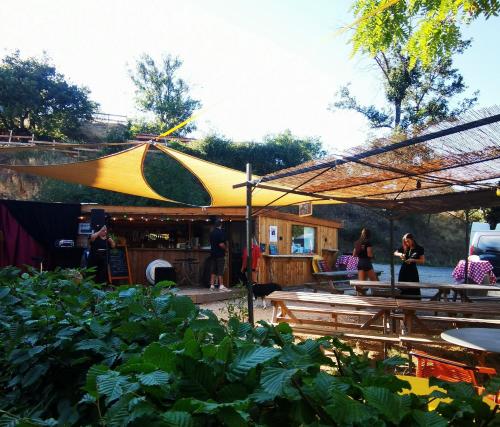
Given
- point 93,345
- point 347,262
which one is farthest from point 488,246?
point 93,345

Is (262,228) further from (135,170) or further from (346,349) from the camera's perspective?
(346,349)

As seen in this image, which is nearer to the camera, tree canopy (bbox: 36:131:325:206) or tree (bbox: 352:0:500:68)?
tree (bbox: 352:0:500:68)

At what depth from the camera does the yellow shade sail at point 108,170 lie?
274 inches

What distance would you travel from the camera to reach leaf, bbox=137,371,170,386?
0.81 m

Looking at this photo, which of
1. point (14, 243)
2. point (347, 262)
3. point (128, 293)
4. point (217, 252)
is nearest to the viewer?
point (128, 293)

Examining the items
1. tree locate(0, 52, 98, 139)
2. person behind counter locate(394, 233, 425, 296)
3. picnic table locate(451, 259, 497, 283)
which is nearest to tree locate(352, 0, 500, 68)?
person behind counter locate(394, 233, 425, 296)

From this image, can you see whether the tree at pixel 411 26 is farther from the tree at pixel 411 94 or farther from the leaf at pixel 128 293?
the tree at pixel 411 94

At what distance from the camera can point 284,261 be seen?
1162cm

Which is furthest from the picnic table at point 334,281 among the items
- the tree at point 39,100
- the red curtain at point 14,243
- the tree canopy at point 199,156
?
the tree at point 39,100

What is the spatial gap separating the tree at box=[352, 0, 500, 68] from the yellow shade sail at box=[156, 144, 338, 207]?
2.38 meters

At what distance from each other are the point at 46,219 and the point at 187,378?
10142 mm

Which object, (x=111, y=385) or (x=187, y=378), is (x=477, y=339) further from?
(x=111, y=385)

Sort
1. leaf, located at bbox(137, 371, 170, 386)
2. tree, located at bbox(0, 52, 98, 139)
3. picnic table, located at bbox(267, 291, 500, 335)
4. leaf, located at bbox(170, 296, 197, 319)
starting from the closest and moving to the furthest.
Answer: leaf, located at bbox(137, 371, 170, 386)
leaf, located at bbox(170, 296, 197, 319)
picnic table, located at bbox(267, 291, 500, 335)
tree, located at bbox(0, 52, 98, 139)

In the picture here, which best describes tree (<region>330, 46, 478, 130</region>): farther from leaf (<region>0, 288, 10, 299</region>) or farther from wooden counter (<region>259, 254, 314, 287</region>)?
leaf (<region>0, 288, 10, 299</region>)
